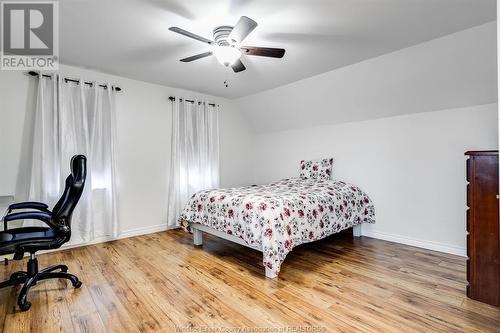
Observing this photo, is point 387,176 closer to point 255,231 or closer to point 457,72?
point 457,72

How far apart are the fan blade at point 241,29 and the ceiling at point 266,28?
Result: 0.24 m

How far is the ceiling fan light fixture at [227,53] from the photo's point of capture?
227cm

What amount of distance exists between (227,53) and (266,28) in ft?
1.53

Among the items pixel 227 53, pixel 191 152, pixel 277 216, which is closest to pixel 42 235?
pixel 277 216

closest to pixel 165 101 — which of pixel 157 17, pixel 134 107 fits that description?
pixel 134 107

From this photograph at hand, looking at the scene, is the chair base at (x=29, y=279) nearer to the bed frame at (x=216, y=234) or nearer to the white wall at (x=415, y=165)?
the bed frame at (x=216, y=234)

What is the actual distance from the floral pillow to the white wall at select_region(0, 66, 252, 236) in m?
2.27

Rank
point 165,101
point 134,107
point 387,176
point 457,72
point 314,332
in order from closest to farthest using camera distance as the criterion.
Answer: point 314,332 < point 457,72 < point 387,176 < point 134,107 < point 165,101

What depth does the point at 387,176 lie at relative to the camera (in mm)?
3590

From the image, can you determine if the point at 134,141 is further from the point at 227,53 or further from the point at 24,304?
the point at 24,304

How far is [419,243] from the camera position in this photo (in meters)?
3.28

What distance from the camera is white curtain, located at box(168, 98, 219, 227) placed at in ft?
13.9

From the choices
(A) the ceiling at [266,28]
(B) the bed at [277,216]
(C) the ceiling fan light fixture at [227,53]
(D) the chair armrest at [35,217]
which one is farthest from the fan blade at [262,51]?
(D) the chair armrest at [35,217]

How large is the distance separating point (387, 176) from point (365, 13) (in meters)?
2.25
